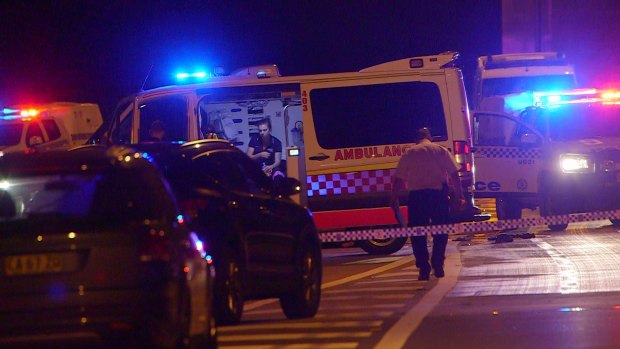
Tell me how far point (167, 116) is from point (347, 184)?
245 centimetres

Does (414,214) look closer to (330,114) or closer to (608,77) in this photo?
(330,114)

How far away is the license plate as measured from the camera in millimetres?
7195

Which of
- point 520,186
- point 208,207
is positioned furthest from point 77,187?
point 520,186

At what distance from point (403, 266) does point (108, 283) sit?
9.04 m

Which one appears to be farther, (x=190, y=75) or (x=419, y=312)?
(x=190, y=75)

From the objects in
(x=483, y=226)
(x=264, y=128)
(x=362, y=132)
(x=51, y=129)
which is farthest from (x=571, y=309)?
(x=51, y=129)

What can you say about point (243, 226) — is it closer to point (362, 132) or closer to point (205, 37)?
point (362, 132)

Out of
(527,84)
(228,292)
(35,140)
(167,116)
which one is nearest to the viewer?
(228,292)

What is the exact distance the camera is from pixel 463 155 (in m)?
16.6

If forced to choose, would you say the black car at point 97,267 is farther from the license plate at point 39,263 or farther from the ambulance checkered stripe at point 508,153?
the ambulance checkered stripe at point 508,153

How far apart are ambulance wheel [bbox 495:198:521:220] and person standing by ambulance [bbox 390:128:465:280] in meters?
6.50

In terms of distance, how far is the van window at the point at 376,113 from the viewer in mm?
16781

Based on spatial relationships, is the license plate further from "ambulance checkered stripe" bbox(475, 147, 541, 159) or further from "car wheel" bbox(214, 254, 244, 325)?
"ambulance checkered stripe" bbox(475, 147, 541, 159)

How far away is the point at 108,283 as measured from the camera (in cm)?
716
